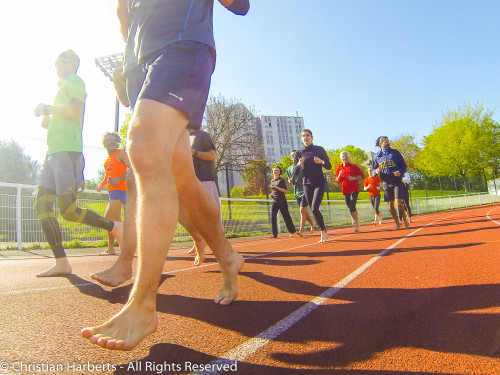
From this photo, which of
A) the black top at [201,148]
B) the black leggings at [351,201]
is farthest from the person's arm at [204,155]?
the black leggings at [351,201]

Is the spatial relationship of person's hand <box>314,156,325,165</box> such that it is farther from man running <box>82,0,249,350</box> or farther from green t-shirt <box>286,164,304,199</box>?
man running <box>82,0,249,350</box>

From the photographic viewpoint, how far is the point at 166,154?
166cm

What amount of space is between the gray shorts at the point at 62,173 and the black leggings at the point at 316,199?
4573 millimetres

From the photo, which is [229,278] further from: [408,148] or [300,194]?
[408,148]

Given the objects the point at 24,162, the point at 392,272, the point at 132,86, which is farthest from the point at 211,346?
the point at 24,162

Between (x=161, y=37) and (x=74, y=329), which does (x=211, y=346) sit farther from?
(x=161, y=37)

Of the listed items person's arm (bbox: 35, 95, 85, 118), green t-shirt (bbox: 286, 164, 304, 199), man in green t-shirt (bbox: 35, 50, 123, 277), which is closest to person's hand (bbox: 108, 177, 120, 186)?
man in green t-shirt (bbox: 35, 50, 123, 277)

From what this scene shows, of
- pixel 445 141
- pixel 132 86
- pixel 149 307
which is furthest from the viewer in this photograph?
pixel 445 141

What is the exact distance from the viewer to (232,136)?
32.0 metres

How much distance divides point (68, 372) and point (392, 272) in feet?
8.61

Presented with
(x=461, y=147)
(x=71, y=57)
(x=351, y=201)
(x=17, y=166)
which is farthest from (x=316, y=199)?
(x=461, y=147)

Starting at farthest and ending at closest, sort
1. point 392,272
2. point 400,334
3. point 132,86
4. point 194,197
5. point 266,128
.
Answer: point 266,128 < point 392,272 < point 194,197 < point 132,86 < point 400,334

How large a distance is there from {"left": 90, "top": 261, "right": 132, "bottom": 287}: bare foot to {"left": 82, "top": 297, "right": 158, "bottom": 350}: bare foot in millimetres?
1020

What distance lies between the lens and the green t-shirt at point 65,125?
3559mm
